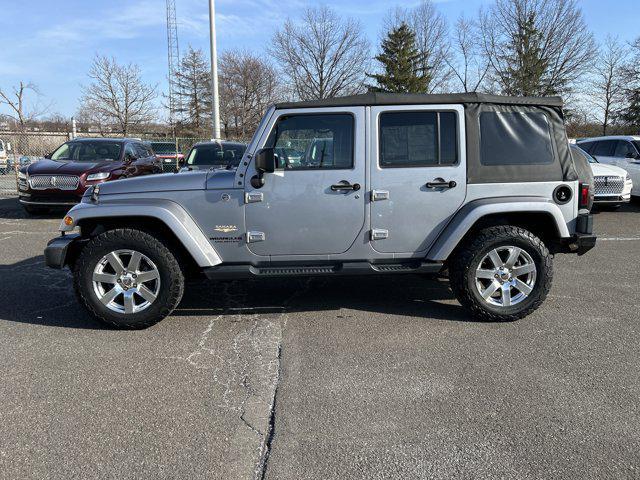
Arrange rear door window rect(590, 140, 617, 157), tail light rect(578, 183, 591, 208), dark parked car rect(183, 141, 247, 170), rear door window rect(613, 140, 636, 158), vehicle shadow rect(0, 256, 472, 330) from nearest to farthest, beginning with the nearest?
tail light rect(578, 183, 591, 208), vehicle shadow rect(0, 256, 472, 330), dark parked car rect(183, 141, 247, 170), rear door window rect(613, 140, 636, 158), rear door window rect(590, 140, 617, 157)

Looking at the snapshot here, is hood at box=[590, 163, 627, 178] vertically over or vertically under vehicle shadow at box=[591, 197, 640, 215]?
over

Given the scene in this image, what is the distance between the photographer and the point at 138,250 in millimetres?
4195

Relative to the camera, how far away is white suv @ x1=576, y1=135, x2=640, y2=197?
11.9m

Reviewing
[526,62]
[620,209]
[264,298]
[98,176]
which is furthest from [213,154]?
[526,62]

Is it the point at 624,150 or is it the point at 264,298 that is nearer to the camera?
the point at 264,298

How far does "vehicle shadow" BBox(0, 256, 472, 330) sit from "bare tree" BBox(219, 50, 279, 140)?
42122 mm

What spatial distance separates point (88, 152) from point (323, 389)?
32.3ft

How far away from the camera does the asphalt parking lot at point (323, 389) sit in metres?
2.50

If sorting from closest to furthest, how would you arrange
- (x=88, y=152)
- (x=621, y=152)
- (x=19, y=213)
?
(x=88, y=152) < (x=19, y=213) < (x=621, y=152)

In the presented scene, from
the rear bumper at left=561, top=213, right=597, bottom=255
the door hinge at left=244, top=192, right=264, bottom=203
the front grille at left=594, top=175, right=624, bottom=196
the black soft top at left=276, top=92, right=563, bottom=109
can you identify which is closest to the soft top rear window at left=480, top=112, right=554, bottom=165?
the black soft top at left=276, top=92, right=563, bottom=109

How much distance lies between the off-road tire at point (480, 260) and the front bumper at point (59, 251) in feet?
11.2

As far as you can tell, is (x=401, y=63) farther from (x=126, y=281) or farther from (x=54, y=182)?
(x=126, y=281)

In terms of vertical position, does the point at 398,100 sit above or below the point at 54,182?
above

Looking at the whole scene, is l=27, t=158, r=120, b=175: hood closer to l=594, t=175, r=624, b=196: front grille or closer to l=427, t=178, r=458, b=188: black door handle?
l=427, t=178, r=458, b=188: black door handle
